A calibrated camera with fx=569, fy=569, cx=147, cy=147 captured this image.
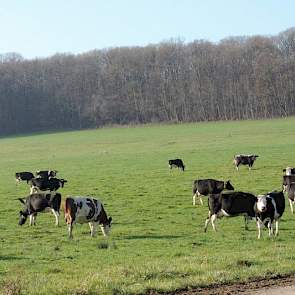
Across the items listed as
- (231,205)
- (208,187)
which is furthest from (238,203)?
(208,187)

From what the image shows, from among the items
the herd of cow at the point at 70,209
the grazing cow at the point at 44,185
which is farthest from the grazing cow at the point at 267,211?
the grazing cow at the point at 44,185

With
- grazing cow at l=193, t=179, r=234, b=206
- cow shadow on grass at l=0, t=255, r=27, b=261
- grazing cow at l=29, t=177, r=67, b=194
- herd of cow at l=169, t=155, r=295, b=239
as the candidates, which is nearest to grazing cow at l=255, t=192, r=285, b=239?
herd of cow at l=169, t=155, r=295, b=239

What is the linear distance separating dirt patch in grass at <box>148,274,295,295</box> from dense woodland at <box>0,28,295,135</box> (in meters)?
102

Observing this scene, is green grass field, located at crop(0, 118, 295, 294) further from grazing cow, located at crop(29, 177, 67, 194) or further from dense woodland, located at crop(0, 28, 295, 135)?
dense woodland, located at crop(0, 28, 295, 135)

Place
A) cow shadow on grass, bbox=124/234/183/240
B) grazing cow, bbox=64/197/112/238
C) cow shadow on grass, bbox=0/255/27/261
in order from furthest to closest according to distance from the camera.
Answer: grazing cow, bbox=64/197/112/238 < cow shadow on grass, bbox=124/234/183/240 < cow shadow on grass, bbox=0/255/27/261

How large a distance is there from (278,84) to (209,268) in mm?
104492

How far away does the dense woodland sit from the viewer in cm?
11556

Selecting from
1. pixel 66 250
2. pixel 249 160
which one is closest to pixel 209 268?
pixel 66 250

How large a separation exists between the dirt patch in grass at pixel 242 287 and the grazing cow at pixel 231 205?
7683 millimetres

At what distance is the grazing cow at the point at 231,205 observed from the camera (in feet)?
62.3

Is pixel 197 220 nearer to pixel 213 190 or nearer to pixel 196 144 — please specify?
pixel 213 190

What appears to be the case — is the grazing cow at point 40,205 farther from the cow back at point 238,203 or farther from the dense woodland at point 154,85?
the dense woodland at point 154,85

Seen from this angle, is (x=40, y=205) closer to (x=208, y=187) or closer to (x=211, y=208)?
(x=211, y=208)

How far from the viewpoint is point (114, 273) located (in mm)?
11742
